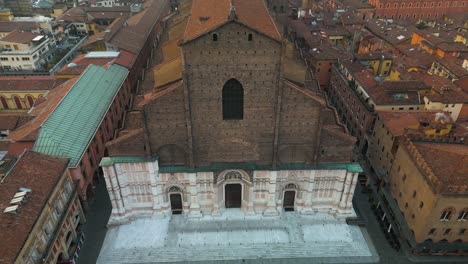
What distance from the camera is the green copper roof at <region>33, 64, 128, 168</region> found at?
3709cm

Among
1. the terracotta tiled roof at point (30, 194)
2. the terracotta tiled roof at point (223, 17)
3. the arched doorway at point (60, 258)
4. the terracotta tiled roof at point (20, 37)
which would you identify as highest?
the terracotta tiled roof at point (223, 17)

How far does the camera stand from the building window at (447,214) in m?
31.2

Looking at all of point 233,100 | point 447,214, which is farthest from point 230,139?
point 447,214

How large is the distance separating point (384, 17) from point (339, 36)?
38.5 metres

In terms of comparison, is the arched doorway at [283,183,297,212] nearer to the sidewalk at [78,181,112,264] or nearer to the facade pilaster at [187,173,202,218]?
the facade pilaster at [187,173,202,218]

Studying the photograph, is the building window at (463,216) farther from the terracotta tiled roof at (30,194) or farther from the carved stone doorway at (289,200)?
the terracotta tiled roof at (30,194)

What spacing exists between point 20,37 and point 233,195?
57901 mm

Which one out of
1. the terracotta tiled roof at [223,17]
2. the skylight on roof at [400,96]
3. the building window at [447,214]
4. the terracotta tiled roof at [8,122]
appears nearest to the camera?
the terracotta tiled roof at [223,17]

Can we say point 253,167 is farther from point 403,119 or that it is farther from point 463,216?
point 463,216

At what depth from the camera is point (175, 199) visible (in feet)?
125

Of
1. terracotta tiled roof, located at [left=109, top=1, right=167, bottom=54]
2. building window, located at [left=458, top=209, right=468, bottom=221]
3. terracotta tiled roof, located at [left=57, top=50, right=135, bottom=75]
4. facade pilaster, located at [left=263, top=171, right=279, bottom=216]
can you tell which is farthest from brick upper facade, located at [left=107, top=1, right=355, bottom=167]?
terracotta tiled roof, located at [left=109, top=1, right=167, bottom=54]

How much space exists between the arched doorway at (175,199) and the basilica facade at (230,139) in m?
0.14

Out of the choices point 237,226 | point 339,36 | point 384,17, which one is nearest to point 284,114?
point 237,226

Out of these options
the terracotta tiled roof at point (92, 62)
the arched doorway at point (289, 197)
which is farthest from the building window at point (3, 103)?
the arched doorway at point (289, 197)
